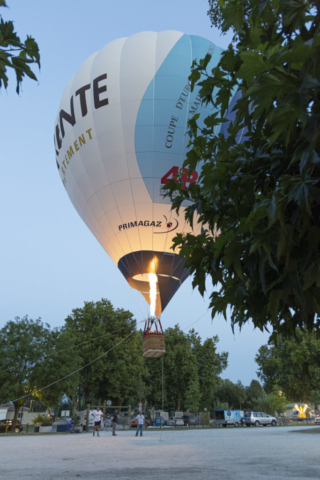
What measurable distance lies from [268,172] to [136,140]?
15.8 metres

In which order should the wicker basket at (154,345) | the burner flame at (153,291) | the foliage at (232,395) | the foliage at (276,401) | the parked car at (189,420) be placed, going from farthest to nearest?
the foliage at (232,395)
the foliage at (276,401)
the parked car at (189,420)
the burner flame at (153,291)
the wicker basket at (154,345)

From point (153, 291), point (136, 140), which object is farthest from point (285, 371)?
point (136, 140)

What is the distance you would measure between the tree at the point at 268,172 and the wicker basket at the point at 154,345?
14.5 metres

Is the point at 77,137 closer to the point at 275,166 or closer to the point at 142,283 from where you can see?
the point at 142,283

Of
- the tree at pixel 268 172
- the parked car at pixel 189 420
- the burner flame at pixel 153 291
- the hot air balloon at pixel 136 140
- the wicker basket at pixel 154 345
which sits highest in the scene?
the hot air balloon at pixel 136 140

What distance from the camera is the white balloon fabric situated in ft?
61.5

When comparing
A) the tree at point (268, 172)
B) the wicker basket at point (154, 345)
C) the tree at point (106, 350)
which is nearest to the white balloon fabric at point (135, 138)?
the wicker basket at point (154, 345)

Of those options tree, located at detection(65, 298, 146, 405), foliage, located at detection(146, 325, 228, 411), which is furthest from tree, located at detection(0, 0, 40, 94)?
foliage, located at detection(146, 325, 228, 411)

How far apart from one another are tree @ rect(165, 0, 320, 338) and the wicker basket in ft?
47.7

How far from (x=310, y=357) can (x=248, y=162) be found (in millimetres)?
2156

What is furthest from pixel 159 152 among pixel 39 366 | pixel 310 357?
pixel 39 366

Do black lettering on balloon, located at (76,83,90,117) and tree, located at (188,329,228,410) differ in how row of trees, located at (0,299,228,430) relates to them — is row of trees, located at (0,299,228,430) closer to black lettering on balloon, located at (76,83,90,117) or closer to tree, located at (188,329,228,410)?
tree, located at (188,329,228,410)

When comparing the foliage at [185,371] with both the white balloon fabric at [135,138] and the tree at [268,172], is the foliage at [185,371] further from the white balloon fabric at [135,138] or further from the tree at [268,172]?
the tree at [268,172]

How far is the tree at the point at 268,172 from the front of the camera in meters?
2.46
